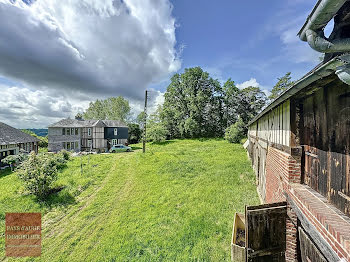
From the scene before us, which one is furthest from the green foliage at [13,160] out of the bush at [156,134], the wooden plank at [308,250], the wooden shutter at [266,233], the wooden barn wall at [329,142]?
the wooden barn wall at [329,142]

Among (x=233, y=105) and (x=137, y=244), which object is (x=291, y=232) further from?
(x=233, y=105)

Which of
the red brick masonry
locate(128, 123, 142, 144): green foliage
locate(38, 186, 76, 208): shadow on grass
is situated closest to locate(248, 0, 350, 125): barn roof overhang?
the red brick masonry

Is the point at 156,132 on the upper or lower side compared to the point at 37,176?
upper

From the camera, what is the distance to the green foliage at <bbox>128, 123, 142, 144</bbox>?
30978 millimetres

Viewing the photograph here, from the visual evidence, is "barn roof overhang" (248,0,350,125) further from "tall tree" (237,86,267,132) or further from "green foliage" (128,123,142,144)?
"green foliage" (128,123,142,144)

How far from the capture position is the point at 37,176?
7.79 meters

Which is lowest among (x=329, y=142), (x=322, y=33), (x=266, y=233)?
(x=266, y=233)

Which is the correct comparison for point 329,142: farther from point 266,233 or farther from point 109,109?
point 109,109

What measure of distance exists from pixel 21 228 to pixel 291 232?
9.05 m

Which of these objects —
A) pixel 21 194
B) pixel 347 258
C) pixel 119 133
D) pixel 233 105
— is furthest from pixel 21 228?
pixel 233 105

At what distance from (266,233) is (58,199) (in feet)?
30.6

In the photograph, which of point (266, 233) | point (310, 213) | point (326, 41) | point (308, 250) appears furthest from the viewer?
point (266, 233)

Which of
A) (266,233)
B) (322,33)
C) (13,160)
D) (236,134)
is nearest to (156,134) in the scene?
(236,134)

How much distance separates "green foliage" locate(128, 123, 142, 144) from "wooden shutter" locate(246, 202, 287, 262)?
29953 millimetres
